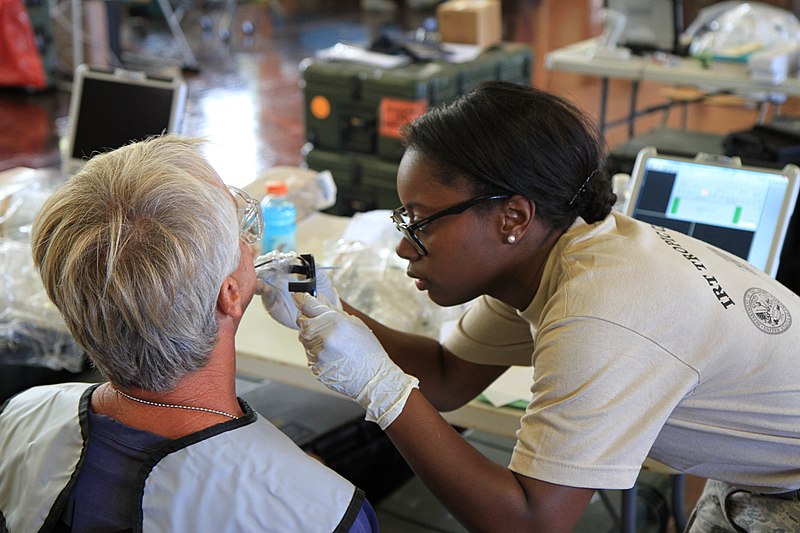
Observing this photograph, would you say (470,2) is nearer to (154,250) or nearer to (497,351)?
(497,351)

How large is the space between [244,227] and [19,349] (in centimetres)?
A: 135

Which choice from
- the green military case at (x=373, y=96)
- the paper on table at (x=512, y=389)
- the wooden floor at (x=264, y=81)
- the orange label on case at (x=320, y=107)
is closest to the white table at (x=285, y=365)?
the paper on table at (x=512, y=389)

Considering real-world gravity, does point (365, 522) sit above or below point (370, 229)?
below

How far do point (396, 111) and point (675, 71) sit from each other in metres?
1.29

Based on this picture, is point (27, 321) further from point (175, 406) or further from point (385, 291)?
point (175, 406)

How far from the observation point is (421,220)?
4.52ft

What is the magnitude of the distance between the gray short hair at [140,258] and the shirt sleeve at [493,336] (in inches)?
22.3

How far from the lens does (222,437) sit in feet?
3.96

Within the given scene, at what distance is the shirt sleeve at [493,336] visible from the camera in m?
1.61

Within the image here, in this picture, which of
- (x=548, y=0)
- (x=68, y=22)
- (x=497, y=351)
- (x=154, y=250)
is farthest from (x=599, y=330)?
(x=548, y=0)

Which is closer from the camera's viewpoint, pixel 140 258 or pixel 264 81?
pixel 140 258

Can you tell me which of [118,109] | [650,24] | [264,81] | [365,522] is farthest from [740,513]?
[264,81]

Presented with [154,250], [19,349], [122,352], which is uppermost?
[154,250]

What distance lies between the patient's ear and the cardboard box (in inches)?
125
